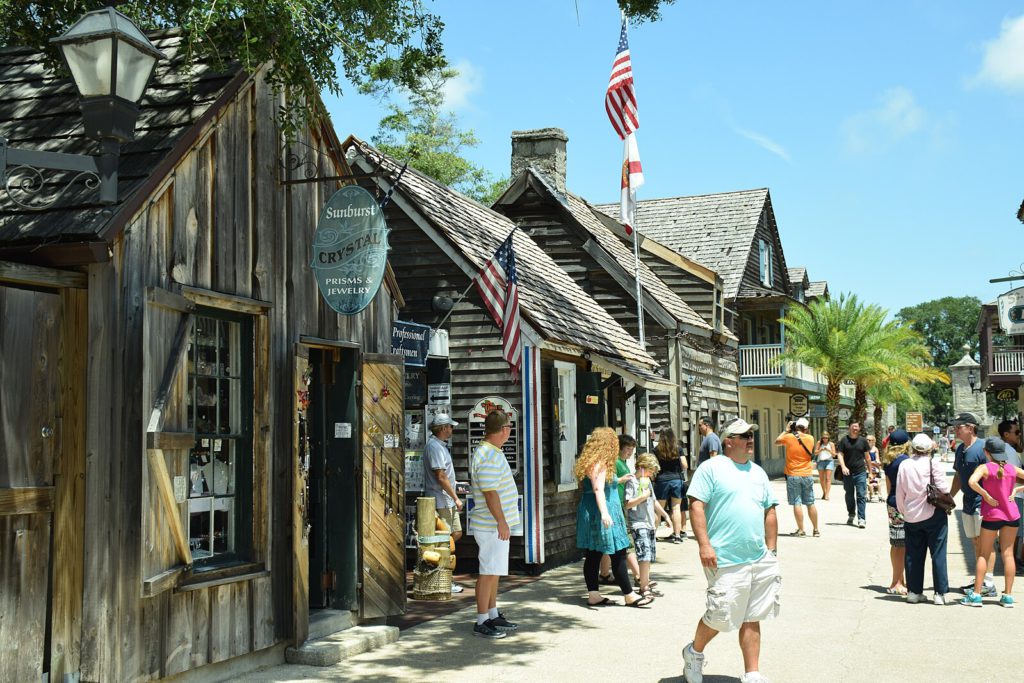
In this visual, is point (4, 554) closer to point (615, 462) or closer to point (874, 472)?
point (615, 462)

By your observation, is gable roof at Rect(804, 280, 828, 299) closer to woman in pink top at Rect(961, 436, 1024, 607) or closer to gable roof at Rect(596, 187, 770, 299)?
gable roof at Rect(596, 187, 770, 299)

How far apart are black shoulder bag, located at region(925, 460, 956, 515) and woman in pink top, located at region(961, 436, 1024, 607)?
0.46m

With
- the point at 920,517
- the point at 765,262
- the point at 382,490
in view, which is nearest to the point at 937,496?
the point at 920,517

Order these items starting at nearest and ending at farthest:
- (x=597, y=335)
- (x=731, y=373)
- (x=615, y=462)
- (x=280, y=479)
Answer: (x=280, y=479) < (x=615, y=462) < (x=597, y=335) < (x=731, y=373)

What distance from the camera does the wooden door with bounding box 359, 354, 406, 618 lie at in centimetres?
924

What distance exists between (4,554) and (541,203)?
49.1ft

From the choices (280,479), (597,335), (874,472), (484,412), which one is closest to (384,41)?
(280,479)

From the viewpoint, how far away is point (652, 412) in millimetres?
22719

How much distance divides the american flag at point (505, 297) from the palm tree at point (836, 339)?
27672 mm

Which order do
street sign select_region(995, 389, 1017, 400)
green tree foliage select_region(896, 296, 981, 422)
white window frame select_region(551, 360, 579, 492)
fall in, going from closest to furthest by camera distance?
white window frame select_region(551, 360, 579, 492) < street sign select_region(995, 389, 1017, 400) < green tree foliage select_region(896, 296, 981, 422)

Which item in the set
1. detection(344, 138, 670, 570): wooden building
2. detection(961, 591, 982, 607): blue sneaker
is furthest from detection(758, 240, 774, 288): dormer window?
detection(961, 591, 982, 607): blue sneaker

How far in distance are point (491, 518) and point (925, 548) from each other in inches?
189

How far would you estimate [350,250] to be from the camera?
840 centimetres

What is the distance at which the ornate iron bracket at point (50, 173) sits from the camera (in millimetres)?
5527
